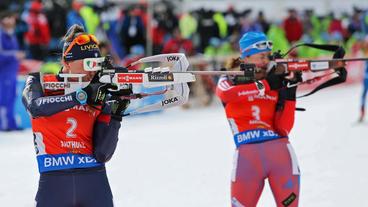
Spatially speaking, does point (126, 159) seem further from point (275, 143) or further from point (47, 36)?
point (47, 36)

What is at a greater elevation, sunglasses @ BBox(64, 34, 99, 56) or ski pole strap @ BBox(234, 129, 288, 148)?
sunglasses @ BBox(64, 34, 99, 56)

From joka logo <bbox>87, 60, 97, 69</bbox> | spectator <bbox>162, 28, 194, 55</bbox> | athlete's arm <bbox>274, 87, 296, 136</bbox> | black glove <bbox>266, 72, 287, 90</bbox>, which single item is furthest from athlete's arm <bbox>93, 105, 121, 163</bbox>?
spectator <bbox>162, 28, 194, 55</bbox>

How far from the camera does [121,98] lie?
174 inches

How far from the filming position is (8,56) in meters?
12.4

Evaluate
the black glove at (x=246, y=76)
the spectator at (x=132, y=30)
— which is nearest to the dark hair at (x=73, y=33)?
the black glove at (x=246, y=76)

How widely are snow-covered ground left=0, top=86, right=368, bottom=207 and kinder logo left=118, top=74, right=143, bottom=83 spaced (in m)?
3.22

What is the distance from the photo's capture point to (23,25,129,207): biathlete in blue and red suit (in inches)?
169

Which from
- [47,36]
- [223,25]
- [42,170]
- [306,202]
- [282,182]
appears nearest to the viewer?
[42,170]

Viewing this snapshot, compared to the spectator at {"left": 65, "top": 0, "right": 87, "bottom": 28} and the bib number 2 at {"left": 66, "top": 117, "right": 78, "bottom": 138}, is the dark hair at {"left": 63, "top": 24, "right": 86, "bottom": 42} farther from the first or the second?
the spectator at {"left": 65, "top": 0, "right": 87, "bottom": 28}

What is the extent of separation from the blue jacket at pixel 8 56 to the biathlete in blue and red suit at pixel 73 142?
27.1 ft

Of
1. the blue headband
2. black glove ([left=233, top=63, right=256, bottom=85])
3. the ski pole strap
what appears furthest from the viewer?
the blue headband

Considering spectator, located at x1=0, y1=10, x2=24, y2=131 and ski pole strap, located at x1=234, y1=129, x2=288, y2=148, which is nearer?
ski pole strap, located at x1=234, y1=129, x2=288, y2=148

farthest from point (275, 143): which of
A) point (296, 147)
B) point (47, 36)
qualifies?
point (47, 36)

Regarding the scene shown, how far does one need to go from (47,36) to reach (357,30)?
1395 centimetres
